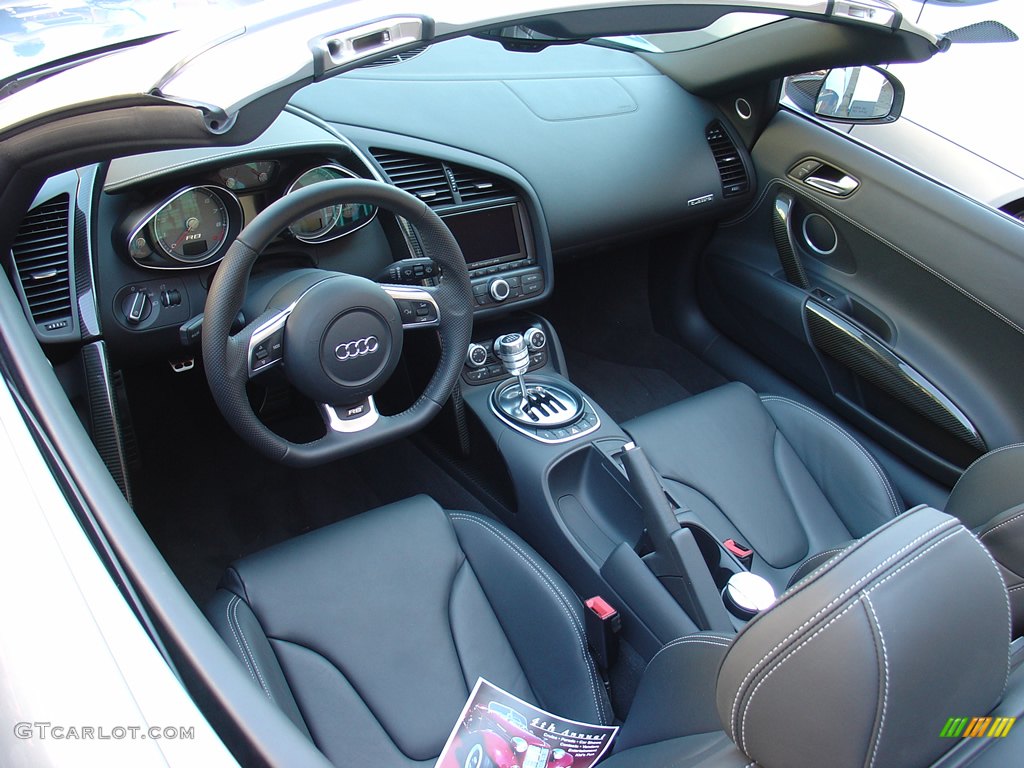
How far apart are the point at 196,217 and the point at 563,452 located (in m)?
0.94

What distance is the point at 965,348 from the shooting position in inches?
80.7

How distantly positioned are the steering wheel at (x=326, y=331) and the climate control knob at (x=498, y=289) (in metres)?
0.52

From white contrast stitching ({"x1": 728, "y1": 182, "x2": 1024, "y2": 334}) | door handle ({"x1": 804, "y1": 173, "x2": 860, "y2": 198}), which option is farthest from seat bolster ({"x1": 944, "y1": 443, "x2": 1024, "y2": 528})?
door handle ({"x1": 804, "y1": 173, "x2": 860, "y2": 198})

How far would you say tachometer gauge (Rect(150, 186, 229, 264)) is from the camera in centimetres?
167

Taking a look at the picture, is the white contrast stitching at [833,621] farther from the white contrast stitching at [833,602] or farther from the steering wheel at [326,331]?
the steering wheel at [326,331]

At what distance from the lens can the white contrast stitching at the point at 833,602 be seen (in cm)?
72

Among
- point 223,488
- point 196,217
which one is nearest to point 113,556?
point 196,217

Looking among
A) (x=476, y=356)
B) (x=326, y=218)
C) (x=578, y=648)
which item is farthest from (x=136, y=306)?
(x=578, y=648)

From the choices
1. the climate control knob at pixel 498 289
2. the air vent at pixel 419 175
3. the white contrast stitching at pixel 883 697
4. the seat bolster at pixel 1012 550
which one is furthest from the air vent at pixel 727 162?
the white contrast stitching at pixel 883 697

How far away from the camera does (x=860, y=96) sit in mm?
2250

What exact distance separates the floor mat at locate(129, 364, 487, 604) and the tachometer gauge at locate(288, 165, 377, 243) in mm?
632

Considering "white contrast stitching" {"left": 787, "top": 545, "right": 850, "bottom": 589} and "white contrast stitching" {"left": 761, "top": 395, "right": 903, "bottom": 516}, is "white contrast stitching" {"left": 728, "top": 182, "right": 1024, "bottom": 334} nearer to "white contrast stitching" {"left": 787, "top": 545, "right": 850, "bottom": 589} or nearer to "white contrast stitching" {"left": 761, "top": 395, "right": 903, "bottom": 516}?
"white contrast stitching" {"left": 761, "top": 395, "right": 903, "bottom": 516}

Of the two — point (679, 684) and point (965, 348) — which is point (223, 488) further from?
point (965, 348)

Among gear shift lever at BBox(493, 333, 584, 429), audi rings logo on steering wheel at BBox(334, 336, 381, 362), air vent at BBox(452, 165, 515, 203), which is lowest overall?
gear shift lever at BBox(493, 333, 584, 429)
